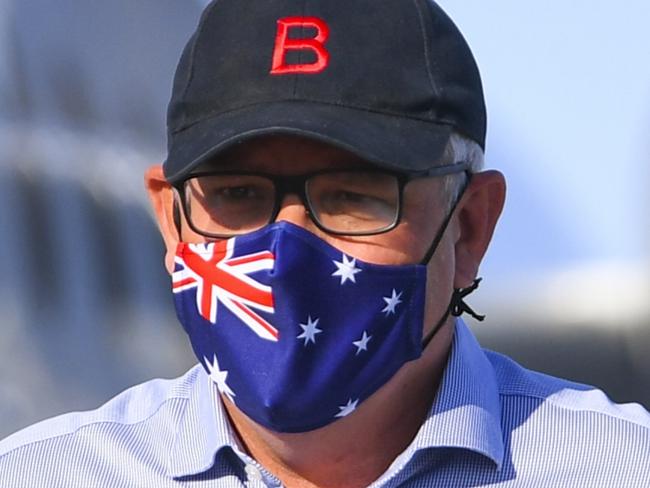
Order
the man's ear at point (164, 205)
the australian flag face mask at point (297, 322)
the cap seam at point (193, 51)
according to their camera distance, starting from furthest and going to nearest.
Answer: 1. the man's ear at point (164, 205)
2. the cap seam at point (193, 51)
3. the australian flag face mask at point (297, 322)

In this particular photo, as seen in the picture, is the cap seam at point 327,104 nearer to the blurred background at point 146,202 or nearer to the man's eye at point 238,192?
the man's eye at point 238,192

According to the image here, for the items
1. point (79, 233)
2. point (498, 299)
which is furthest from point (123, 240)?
point (498, 299)

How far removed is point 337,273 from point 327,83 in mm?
286

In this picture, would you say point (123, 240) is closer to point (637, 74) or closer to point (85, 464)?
point (85, 464)

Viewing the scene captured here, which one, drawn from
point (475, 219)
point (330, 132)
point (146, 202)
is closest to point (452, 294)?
point (475, 219)

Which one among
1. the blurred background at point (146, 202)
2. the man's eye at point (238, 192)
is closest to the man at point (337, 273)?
the man's eye at point (238, 192)

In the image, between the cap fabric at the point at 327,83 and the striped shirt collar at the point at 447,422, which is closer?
the cap fabric at the point at 327,83

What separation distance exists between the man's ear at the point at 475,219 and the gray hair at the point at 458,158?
0.07ft

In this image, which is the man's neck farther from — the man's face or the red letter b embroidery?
the red letter b embroidery

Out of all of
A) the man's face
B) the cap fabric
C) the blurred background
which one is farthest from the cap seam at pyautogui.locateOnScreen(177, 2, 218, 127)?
the blurred background

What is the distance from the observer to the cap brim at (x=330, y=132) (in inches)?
85.6

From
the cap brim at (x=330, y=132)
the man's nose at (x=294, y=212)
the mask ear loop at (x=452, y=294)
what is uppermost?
the cap brim at (x=330, y=132)

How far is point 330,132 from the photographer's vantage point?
217cm

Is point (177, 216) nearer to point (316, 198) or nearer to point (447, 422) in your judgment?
point (316, 198)
